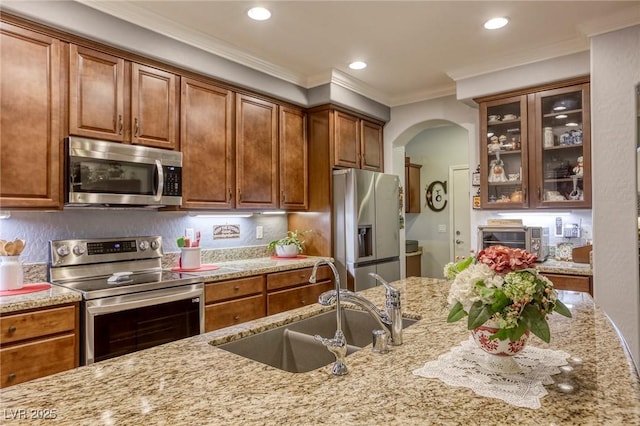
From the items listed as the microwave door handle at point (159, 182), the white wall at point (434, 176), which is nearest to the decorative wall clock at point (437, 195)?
the white wall at point (434, 176)

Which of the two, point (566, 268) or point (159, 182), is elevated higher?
point (159, 182)

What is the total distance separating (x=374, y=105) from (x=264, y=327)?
11.2 ft

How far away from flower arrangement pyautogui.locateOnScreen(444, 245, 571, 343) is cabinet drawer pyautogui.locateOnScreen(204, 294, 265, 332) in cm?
211

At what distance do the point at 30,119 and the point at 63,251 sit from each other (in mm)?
840

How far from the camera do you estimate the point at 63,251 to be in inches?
103

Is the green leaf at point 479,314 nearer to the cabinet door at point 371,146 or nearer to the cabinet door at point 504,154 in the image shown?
the cabinet door at point 504,154

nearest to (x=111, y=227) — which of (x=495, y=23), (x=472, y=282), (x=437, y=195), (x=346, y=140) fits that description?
(x=346, y=140)

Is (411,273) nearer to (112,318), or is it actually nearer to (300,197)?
(300,197)

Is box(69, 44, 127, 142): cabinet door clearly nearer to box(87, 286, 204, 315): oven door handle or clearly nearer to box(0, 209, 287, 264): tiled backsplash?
box(0, 209, 287, 264): tiled backsplash

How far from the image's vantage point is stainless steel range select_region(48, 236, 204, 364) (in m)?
2.23

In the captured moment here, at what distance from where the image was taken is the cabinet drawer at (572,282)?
300 centimetres

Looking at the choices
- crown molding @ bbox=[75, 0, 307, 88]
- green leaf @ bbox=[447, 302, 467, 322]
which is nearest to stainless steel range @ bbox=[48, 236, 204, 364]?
crown molding @ bbox=[75, 0, 307, 88]

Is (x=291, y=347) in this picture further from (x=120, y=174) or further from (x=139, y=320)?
(x=120, y=174)

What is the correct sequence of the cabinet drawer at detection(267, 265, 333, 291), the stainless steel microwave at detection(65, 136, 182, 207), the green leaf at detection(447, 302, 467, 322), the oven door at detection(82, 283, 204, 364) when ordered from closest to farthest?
the green leaf at detection(447, 302, 467, 322) → the oven door at detection(82, 283, 204, 364) → the stainless steel microwave at detection(65, 136, 182, 207) → the cabinet drawer at detection(267, 265, 333, 291)
